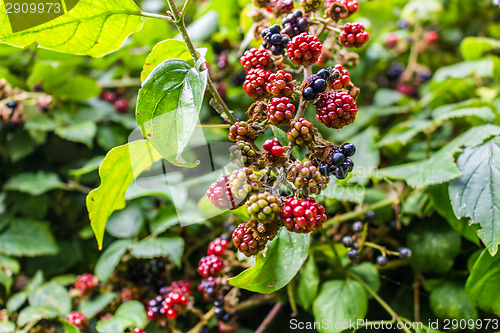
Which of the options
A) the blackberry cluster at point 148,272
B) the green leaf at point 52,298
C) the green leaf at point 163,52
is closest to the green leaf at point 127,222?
the blackberry cluster at point 148,272

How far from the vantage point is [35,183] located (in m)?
1.46

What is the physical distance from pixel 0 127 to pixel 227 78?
999mm

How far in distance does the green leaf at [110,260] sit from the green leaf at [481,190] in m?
1.01

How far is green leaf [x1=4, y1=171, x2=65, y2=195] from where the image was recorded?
142cm

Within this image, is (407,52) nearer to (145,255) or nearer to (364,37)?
(364,37)

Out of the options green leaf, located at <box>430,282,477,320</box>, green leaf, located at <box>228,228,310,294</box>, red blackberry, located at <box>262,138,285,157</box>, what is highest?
red blackberry, located at <box>262,138,285,157</box>

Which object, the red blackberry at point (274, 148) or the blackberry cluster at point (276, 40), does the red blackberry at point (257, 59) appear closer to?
the blackberry cluster at point (276, 40)

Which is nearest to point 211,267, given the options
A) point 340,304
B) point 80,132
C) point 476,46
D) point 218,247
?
point 218,247

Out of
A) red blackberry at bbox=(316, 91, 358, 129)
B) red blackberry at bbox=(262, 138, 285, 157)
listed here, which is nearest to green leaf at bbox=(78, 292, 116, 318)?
red blackberry at bbox=(262, 138, 285, 157)

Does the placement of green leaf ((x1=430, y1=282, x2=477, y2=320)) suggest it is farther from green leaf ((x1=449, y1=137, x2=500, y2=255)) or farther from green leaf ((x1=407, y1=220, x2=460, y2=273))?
green leaf ((x1=449, y1=137, x2=500, y2=255))

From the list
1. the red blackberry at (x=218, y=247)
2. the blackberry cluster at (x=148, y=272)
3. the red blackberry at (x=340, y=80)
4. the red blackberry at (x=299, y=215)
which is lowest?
the blackberry cluster at (x=148, y=272)

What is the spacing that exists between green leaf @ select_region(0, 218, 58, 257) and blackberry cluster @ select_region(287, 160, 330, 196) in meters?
1.14

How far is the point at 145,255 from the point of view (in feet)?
3.75

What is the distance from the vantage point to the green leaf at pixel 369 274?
104 cm
